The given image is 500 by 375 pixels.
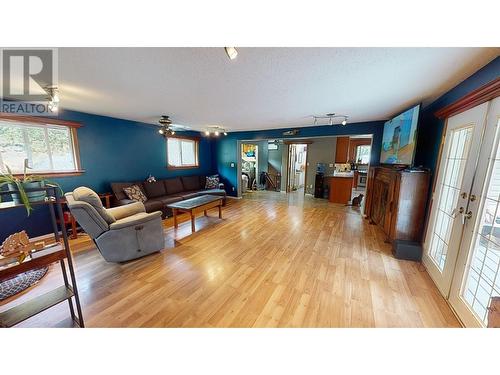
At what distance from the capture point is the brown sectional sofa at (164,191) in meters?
3.74

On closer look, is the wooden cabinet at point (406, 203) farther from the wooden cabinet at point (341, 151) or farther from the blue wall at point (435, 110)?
the wooden cabinet at point (341, 151)

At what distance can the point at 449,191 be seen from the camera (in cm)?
201

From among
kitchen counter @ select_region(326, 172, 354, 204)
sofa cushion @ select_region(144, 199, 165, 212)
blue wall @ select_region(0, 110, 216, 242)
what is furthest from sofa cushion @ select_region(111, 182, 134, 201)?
kitchen counter @ select_region(326, 172, 354, 204)

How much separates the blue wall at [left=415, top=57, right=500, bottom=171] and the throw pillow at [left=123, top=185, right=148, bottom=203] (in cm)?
525

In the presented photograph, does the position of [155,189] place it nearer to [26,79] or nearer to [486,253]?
[26,79]

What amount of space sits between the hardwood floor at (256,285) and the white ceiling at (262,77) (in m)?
2.21

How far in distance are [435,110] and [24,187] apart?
4.53 meters

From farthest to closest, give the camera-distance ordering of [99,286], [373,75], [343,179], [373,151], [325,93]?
1. [343,179]
2. [373,151]
3. [325,93]
4. [99,286]
5. [373,75]

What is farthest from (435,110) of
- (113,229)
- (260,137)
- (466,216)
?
(113,229)

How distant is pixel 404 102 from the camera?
263 cm
